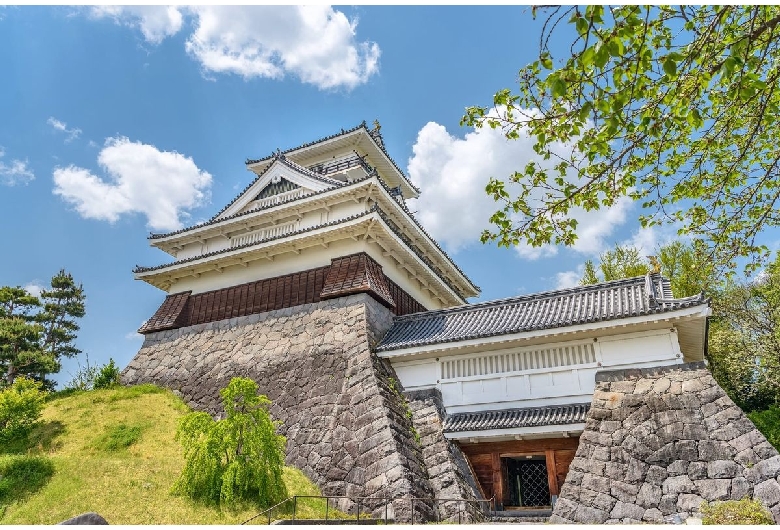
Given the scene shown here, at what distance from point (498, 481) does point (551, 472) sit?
1.22 m

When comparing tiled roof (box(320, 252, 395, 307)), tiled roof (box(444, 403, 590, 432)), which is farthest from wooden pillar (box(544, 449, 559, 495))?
tiled roof (box(320, 252, 395, 307))

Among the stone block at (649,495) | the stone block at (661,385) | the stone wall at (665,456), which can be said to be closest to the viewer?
the stone wall at (665,456)

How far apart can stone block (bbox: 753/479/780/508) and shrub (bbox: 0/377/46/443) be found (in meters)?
16.0

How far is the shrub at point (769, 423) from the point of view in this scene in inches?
737

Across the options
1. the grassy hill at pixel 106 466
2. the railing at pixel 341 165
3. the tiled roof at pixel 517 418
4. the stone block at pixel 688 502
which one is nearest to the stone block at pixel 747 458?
the stone block at pixel 688 502

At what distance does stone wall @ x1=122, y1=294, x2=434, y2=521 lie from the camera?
36.5 ft

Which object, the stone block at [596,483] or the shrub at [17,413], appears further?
the shrub at [17,413]

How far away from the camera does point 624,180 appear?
626 cm

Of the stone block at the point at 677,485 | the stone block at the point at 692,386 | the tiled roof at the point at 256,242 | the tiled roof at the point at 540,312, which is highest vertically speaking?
the tiled roof at the point at 256,242

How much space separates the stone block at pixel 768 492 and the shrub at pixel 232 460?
27.1ft

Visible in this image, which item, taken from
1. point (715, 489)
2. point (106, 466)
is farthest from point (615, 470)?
point (106, 466)

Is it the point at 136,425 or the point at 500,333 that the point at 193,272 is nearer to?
the point at 136,425

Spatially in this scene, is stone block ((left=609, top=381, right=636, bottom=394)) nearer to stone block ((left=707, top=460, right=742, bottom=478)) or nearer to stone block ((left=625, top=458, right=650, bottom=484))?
stone block ((left=625, top=458, right=650, bottom=484))

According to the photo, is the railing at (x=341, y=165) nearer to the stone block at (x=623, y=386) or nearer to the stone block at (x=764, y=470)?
the stone block at (x=623, y=386)
